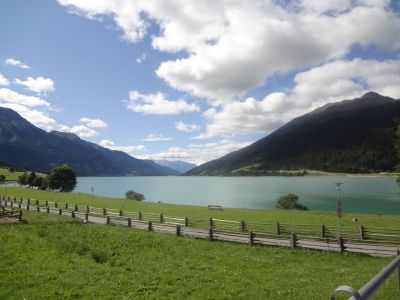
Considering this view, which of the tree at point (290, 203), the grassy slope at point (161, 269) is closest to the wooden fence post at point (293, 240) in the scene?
the grassy slope at point (161, 269)

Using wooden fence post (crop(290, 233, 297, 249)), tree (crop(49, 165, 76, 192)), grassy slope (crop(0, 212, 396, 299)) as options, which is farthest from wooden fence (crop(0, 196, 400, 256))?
tree (crop(49, 165, 76, 192))

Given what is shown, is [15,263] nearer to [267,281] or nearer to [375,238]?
[267,281]

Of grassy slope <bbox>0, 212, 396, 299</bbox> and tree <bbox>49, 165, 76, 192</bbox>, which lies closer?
grassy slope <bbox>0, 212, 396, 299</bbox>

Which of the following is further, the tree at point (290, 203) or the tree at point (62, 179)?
the tree at point (62, 179)

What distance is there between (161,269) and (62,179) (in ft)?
401

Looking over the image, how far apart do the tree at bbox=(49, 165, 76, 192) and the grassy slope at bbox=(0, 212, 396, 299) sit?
107457 mm

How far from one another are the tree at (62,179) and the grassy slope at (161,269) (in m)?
107

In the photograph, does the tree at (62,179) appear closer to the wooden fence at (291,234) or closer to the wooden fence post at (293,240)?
the wooden fence at (291,234)

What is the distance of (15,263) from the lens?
19094mm

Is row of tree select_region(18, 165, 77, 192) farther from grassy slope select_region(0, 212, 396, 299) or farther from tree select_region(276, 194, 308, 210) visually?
grassy slope select_region(0, 212, 396, 299)

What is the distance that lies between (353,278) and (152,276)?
10.5 meters

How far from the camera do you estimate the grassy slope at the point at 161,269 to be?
15.3 metres

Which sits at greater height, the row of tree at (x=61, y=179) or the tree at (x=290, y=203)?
the row of tree at (x=61, y=179)

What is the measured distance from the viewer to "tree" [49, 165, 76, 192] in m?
130
